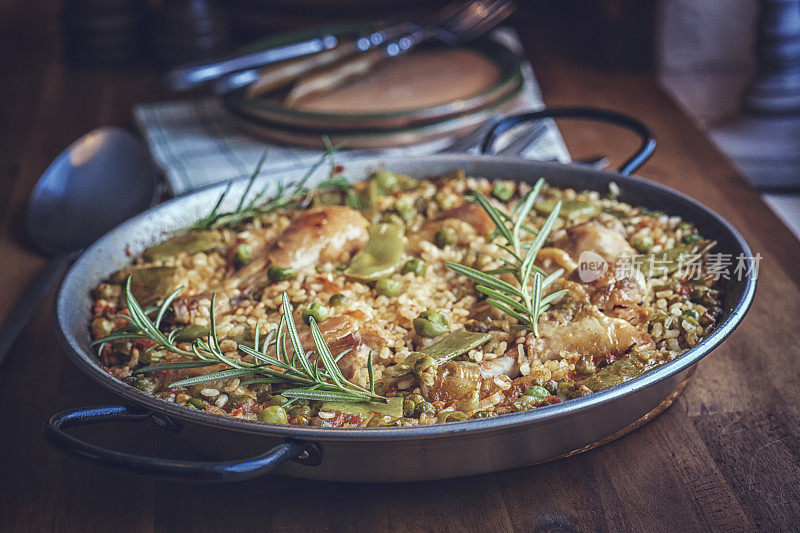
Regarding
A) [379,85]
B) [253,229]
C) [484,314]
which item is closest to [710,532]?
[484,314]

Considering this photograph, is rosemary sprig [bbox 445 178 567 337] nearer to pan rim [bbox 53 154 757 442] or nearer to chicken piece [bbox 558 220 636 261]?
chicken piece [bbox 558 220 636 261]

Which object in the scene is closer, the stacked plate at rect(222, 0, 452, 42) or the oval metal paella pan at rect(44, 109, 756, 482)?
the oval metal paella pan at rect(44, 109, 756, 482)

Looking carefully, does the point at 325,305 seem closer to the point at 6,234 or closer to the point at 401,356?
the point at 401,356

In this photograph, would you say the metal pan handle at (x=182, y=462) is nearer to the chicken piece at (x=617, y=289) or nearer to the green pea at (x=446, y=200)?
the chicken piece at (x=617, y=289)

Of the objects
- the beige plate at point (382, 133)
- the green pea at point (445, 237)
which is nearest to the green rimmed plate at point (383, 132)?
the beige plate at point (382, 133)

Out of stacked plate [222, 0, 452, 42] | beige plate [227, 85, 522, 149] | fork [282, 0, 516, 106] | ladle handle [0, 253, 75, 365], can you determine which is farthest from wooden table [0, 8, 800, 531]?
stacked plate [222, 0, 452, 42]

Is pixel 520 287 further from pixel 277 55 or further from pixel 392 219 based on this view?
pixel 277 55
